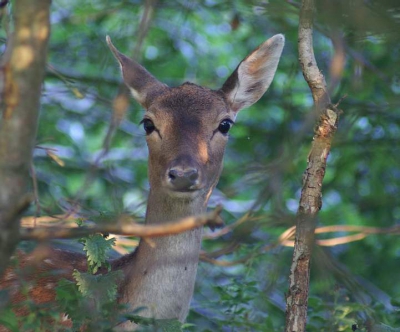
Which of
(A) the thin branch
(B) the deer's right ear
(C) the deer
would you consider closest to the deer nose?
(C) the deer

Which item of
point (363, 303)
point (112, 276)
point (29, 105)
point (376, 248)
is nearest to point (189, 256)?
point (363, 303)

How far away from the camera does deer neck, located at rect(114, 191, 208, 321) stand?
15.0 feet

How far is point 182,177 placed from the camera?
4676 millimetres

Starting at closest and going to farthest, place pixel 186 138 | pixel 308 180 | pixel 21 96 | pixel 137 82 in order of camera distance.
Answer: pixel 21 96 → pixel 308 180 → pixel 186 138 → pixel 137 82

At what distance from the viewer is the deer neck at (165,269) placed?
180 inches

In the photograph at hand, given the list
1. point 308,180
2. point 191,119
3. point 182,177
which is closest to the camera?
point 308,180

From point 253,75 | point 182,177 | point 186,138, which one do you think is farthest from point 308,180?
point 253,75

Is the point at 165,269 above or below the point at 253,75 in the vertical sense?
below

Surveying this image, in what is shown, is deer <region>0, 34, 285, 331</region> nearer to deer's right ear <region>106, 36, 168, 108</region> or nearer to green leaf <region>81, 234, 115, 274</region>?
deer's right ear <region>106, 36, 168, 108</region>

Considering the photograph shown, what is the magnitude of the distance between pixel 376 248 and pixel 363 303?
2652mm

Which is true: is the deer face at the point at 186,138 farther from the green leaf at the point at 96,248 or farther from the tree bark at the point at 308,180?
the green leaf at the point at 96,248

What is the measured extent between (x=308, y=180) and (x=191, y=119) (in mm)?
1489

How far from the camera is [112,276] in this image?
3449 mm

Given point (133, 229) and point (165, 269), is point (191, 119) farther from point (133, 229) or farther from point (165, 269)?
point (133, 229)
